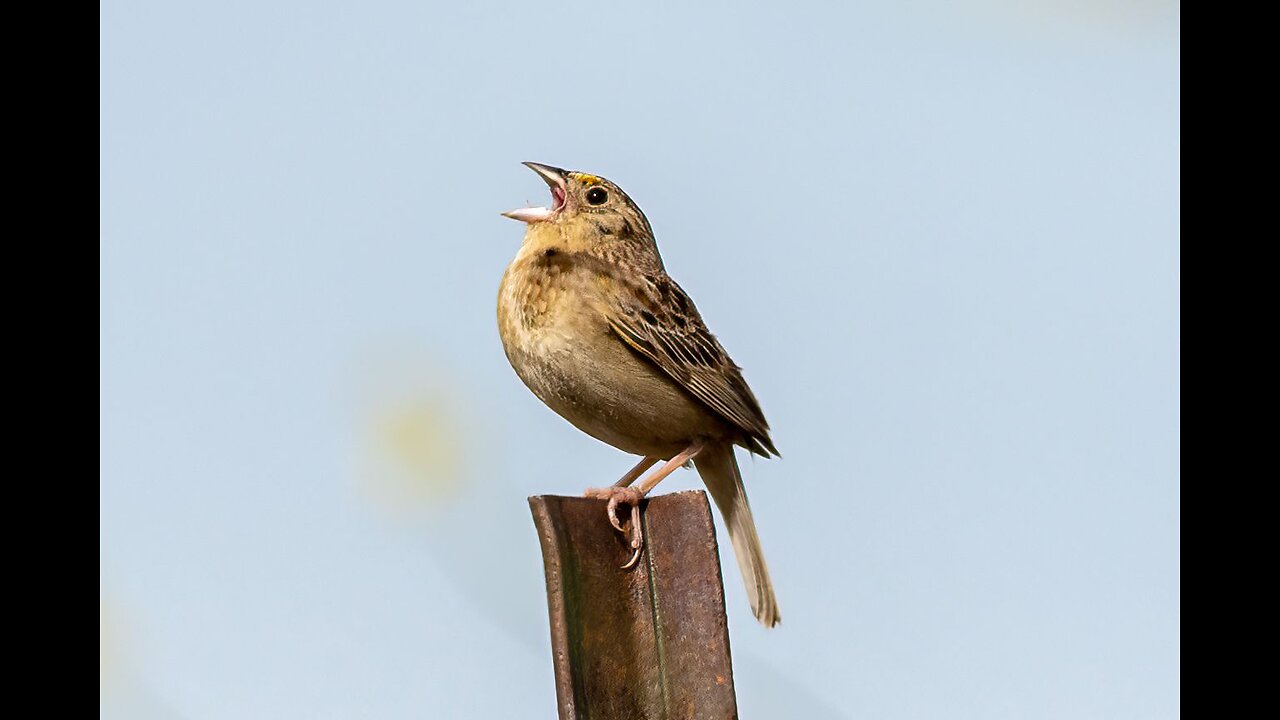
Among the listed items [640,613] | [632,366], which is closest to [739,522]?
[632,366]

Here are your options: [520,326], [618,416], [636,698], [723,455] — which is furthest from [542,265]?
[636,698]

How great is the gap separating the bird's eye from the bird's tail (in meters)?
1.62

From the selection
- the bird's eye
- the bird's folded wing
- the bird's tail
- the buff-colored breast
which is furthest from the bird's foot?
the bird's eye

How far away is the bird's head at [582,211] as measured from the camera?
8055 mm

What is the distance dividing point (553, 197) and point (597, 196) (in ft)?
0.83

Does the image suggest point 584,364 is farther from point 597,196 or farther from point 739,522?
point 597,196

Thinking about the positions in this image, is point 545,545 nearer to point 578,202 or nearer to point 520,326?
point 520,326

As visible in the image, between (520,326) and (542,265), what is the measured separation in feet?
1.36

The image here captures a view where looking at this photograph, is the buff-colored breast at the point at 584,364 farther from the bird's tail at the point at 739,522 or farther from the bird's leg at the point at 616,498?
the bird's leg at the point at 616,498

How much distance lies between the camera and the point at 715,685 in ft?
17.2

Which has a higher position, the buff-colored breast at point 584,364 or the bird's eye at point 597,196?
the bird's eye at point 597,196

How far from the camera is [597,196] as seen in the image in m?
8.21

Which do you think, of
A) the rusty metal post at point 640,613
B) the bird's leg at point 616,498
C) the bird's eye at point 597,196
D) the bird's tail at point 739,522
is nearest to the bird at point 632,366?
the bird's tail at point 739,522

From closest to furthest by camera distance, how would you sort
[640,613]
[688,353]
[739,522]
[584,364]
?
1. [640,613]
2. [584,364]
3. [688,353]
4. [739,522]
